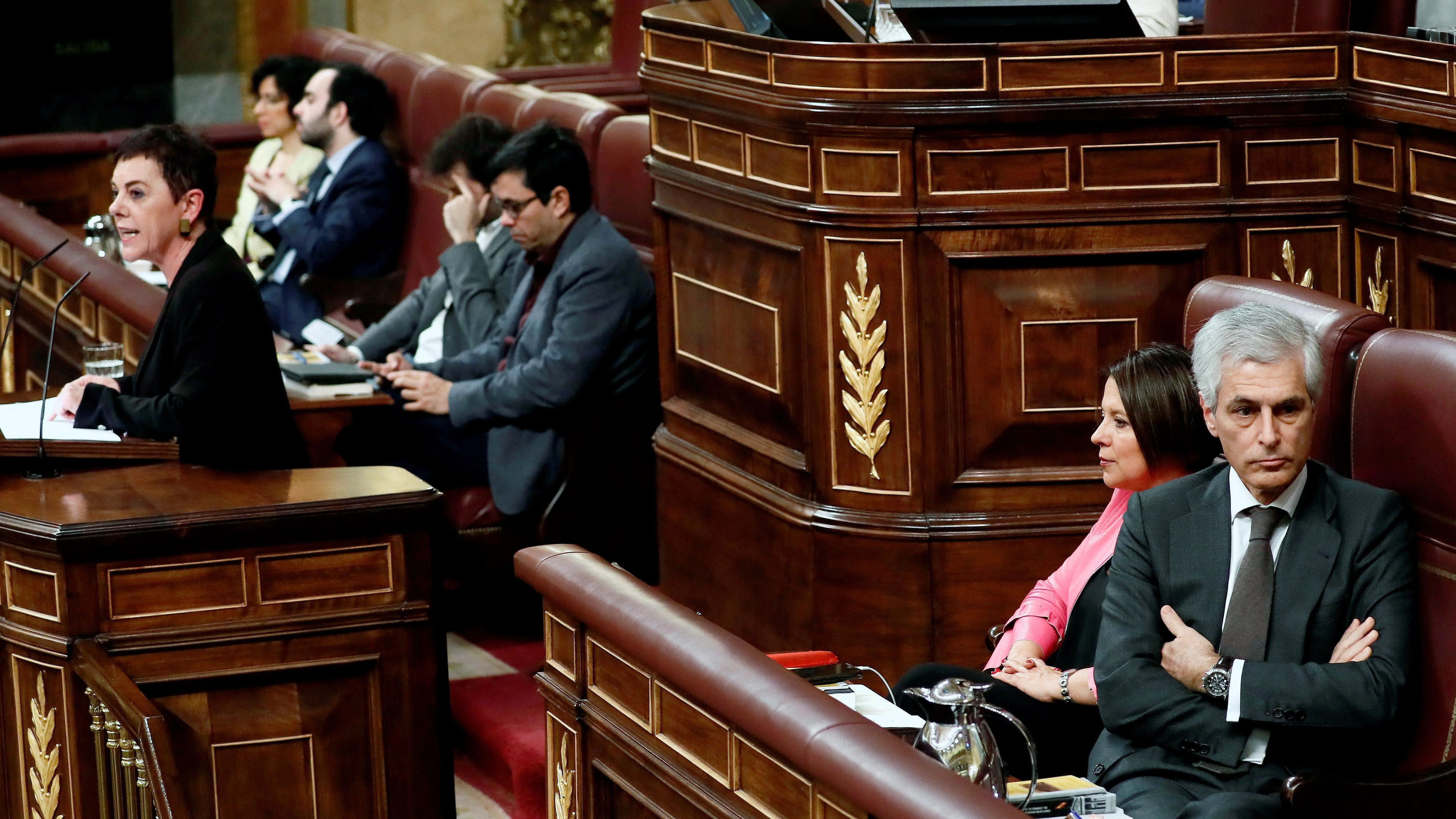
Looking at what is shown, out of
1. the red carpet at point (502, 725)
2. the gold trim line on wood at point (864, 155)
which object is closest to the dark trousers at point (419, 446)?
the red carpet at point (502, 725)

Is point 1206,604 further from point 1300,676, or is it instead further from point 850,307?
point 850,307

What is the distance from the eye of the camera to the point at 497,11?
10.5m

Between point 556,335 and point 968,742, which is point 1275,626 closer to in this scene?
point 968,742

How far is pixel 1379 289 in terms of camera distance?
3.53 metres

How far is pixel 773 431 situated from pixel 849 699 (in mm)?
1359

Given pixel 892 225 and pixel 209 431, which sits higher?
pixel 892 225

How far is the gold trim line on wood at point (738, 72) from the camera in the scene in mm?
3697

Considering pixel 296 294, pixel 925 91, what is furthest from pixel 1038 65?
pixel 296 294

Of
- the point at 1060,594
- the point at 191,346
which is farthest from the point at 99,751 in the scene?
the point at 1060,594

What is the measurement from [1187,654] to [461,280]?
10.4 feet

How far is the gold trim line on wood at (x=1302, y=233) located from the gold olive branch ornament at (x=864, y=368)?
684mm

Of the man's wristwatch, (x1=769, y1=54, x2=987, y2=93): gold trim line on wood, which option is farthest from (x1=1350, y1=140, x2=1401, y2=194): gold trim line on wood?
the man's wristwatch

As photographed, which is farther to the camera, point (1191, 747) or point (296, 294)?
point (296, 294)

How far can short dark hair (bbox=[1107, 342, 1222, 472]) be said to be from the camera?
2754mm
